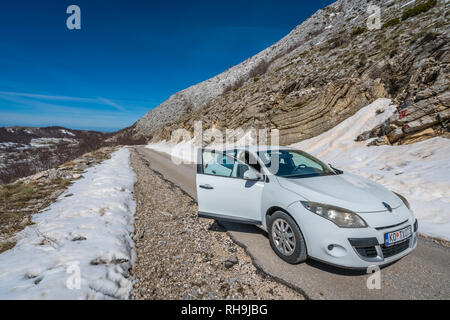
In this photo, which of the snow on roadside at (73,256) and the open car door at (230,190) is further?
the open car door at (230,190)

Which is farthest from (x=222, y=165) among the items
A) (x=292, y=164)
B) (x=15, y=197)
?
(x=15, y=197)

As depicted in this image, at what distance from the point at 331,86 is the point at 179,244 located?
50.2ft

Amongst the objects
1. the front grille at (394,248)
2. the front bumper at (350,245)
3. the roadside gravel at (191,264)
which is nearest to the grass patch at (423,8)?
the front bumper at (350,245)

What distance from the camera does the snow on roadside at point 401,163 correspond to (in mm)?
4473

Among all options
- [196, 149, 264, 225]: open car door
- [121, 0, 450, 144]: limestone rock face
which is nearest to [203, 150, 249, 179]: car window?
[196, 149, 264, 225]: open car door

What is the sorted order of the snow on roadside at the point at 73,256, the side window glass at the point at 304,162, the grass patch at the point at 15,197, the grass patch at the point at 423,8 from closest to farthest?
the snow on roadside at the point at 73,256 → the side window glass at the point at 304,162 → the grass patch at the point at 15,197 → the grass patch at the point at 423,8

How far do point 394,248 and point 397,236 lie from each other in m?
0.17

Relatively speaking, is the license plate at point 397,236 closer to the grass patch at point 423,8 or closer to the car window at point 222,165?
the car window at point 222,165

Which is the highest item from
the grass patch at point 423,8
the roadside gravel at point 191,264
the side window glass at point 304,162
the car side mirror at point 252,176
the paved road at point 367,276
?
the grass patch at point 423,8

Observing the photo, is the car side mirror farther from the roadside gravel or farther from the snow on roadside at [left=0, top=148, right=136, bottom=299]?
the snow on roadside at [left=0, top=148, right=136, bottom=299]

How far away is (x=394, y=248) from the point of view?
2.62m

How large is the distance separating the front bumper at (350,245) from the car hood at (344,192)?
0.26 m

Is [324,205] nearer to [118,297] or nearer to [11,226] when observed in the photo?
[118,297]
